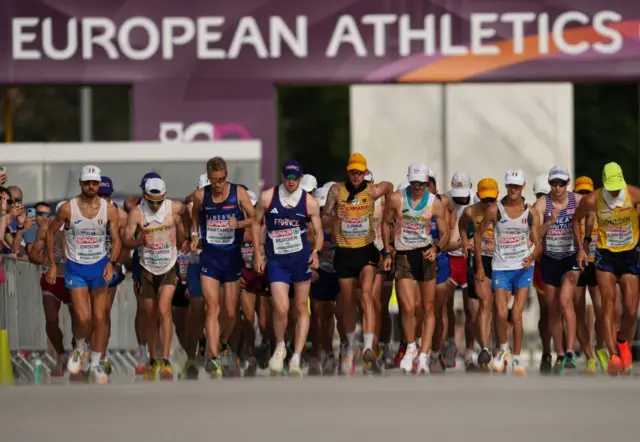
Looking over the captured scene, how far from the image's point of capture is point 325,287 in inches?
792

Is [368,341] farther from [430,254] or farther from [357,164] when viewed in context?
[357,164]

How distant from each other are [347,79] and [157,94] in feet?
8.95

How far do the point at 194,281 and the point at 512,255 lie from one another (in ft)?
10.2

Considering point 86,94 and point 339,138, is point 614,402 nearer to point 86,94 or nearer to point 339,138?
point 86,94

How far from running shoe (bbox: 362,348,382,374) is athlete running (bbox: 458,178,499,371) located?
46.0 inches

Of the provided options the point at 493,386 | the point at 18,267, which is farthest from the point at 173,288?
the point at 493,386

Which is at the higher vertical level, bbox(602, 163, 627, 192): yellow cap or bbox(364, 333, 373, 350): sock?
Answer: bbox(602, 163, 627, 192): yellow cap

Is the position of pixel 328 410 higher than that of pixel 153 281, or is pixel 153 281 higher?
pixel 153 281

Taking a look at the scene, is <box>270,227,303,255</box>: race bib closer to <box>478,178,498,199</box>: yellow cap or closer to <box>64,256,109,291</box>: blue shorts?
<box>64,256,109,291</box>: blue shorts

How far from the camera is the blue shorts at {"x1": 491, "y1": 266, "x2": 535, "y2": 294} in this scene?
1888cm

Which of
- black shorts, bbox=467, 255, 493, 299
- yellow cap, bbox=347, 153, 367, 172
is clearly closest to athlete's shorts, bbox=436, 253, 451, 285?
black shorts, bbox=467, 255, 493, 299

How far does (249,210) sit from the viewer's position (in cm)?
1845

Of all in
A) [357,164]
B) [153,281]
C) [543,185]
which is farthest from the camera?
[543,185]

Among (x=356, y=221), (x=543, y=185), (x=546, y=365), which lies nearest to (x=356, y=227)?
(x=356, y=221)
